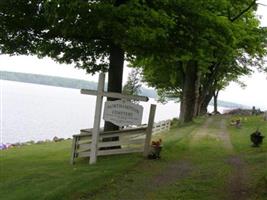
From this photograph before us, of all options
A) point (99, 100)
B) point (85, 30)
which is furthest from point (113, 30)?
point (99, 100)

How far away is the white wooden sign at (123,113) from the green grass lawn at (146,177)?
1.25 meters

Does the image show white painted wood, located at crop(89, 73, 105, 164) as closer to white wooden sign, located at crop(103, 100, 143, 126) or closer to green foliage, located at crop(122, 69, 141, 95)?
white wooden sign, located at crop(103, 100, 143, 126)

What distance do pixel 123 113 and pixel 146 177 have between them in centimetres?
446

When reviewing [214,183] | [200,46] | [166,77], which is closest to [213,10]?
[200,46]

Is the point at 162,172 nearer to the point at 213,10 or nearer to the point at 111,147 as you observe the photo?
the point at 111,147

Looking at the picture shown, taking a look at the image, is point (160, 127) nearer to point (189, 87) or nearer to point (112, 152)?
point (189, 87)

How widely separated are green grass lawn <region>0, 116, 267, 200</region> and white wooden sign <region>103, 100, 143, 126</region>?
125cm

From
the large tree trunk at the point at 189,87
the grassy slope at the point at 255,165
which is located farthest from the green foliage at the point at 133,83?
the grassy slope at the point at 255,165

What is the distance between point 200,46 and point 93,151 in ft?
18.0

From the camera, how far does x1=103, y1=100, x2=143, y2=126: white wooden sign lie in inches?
682

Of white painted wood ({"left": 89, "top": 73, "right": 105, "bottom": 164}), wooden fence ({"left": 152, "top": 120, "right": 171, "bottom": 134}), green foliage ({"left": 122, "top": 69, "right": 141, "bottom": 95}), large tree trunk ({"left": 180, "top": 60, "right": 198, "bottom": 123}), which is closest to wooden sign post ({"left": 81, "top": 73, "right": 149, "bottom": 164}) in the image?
white painted wood ({"left": 89, "top": 73, "right": 105, "bottom": 164})

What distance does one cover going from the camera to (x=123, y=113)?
57.5 ft

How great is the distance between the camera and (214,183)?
1224cm

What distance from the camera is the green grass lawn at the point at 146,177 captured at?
37.3ft
